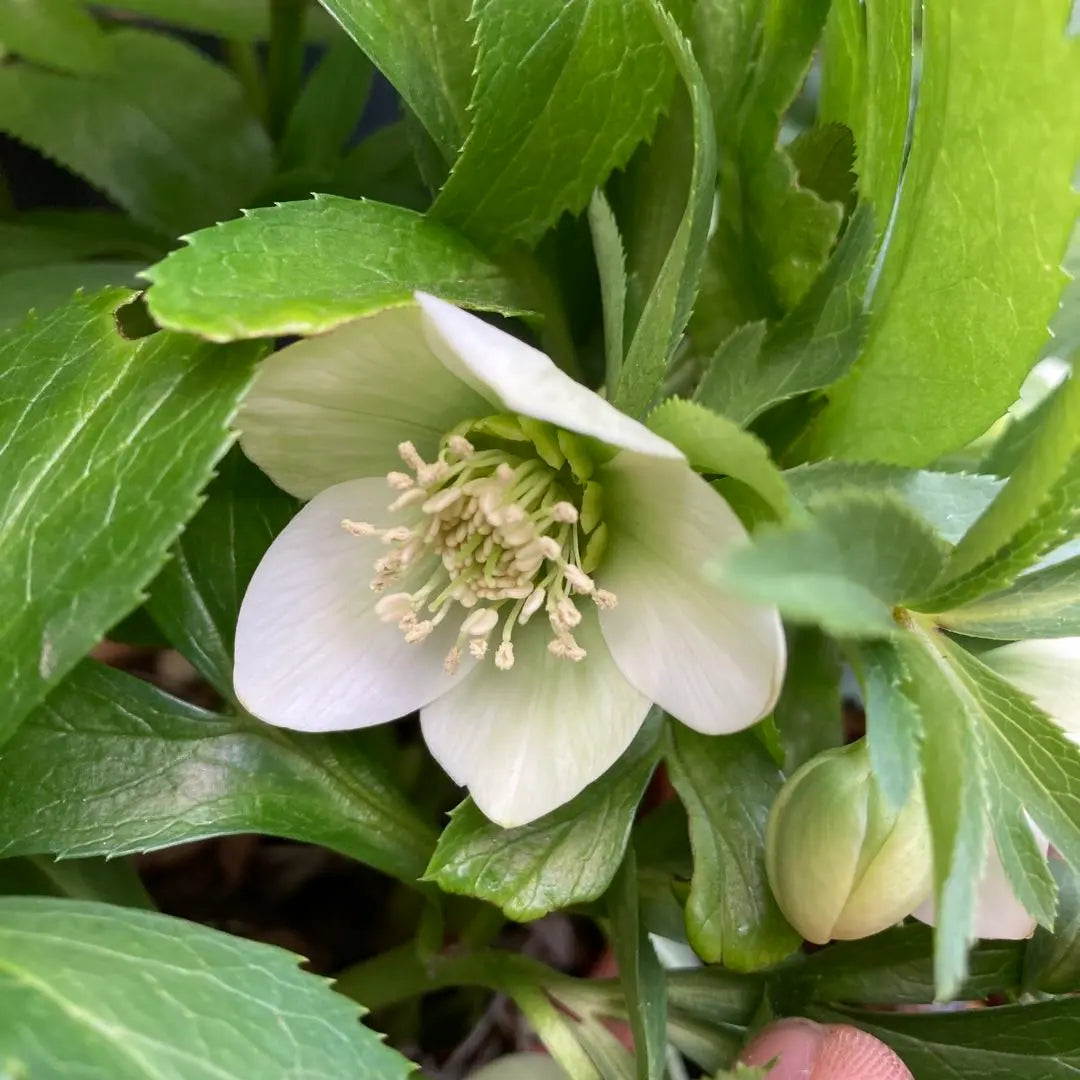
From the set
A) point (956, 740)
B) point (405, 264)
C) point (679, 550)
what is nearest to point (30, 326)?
point (405, 264)

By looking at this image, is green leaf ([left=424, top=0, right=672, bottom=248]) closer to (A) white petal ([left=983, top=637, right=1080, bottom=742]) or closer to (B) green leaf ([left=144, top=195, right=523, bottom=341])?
(B) green leaf ([left=144, top=195, right=523, bottom=341])

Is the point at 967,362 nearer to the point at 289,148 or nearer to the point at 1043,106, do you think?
the point at 1043,106

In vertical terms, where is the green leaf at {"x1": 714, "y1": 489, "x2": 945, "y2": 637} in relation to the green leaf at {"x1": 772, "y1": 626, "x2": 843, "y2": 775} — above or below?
above

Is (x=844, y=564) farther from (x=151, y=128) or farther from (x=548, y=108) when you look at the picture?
(x=151, y=128)

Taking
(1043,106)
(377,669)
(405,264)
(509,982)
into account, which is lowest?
(509,982)

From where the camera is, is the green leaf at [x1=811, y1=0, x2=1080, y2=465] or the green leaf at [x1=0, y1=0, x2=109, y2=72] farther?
the green leaf at [x1=0, y1=0, x2=109, y2=72]

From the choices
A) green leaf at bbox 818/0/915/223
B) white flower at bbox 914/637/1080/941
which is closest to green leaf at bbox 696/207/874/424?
green leaf at bbox 818/0/915/223
